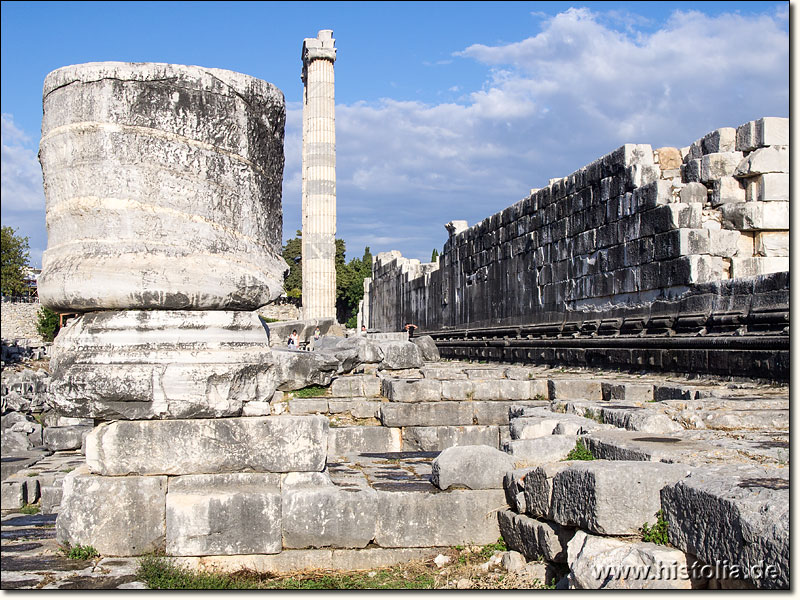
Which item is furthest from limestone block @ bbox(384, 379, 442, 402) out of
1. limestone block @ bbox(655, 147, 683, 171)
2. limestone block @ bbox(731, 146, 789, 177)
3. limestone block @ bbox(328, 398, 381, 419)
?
limestone block @ bbox(655, 147, 683, 171)

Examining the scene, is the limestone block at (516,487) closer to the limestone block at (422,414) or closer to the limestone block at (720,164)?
the limestone block at (422,414)

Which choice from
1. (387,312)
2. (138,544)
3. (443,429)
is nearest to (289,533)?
(138,544)

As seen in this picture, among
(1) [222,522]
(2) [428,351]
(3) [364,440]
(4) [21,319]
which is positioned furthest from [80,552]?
(4) [21,319]

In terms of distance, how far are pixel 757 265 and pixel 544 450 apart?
8.08 meters

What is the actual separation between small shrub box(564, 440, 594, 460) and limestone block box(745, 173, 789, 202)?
814 centimetres

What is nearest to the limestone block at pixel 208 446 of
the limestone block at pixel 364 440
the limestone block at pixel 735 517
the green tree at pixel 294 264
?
the limestone block at pixel 735 517

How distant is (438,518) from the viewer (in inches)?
187

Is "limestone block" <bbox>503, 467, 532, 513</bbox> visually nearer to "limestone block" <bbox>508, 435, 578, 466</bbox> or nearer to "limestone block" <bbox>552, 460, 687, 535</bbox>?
"limestone block" <bbox>508, 435, 578, 466</bbox>

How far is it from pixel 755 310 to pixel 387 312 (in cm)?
2440

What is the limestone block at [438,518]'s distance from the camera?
4672 mm

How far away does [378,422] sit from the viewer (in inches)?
371

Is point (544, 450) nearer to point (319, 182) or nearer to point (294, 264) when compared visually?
point (319, 182)

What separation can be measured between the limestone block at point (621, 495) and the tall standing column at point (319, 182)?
2581 cm

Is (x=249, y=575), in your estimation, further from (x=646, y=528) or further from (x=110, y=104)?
(x=110, y=104)
